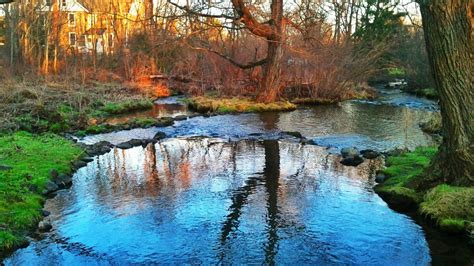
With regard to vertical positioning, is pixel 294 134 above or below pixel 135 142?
above

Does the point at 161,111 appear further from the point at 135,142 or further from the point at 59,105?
the point at 135,142

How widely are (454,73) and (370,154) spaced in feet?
16.9

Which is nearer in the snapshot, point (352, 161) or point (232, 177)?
point (232, 177)

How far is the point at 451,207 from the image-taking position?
316 inches

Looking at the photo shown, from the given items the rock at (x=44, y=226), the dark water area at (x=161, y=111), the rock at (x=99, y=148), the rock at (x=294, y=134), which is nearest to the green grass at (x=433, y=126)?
the rock at (x=294, y=134)

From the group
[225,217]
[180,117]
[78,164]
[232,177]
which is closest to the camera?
[225,217]

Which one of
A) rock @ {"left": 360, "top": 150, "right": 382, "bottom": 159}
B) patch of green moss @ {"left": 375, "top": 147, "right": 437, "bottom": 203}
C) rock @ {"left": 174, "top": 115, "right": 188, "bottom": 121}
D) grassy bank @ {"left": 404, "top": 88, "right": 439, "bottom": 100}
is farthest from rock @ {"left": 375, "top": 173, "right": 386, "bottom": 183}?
grassy bank @ {"left": 404, "top": 88, "right": 439, "bottom": 100}

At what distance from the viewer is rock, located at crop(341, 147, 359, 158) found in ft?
42.4

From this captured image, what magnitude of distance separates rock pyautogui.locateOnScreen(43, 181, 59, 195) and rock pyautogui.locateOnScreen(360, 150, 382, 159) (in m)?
8.27

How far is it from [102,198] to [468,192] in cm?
706

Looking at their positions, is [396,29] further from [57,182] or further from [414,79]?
[57,182]

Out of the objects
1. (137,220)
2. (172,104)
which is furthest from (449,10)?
(172,104)

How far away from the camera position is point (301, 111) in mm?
23391

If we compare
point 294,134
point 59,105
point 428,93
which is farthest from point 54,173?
point 428,93
